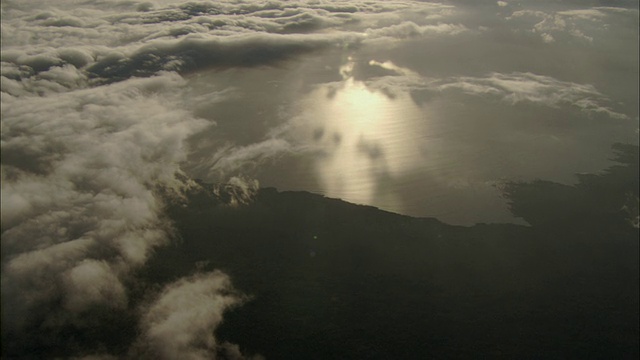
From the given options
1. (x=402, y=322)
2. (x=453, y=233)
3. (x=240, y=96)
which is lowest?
(x=402, y=322)

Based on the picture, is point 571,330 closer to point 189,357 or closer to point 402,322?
point 402,322

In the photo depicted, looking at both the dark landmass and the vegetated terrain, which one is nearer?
the dark landmass

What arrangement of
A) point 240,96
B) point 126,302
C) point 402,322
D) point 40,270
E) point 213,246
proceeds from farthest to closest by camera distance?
point 240,96
point 213,246
point 402,322
point 126,302
point 40,270

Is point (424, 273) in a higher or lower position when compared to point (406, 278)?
higher

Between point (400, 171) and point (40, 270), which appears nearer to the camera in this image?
point (40, 270)

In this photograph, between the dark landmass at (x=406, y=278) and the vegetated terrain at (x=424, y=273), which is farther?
the vegetated terrain at (x=424, y=273)

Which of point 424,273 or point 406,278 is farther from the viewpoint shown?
point 406,278

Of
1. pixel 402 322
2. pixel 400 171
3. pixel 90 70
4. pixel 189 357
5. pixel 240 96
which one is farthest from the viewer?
pixel 90 70

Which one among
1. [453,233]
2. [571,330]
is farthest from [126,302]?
[571,330]
